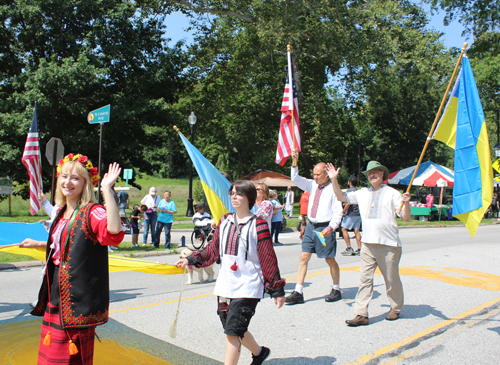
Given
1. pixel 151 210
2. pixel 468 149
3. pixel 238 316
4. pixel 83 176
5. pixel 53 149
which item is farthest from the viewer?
pixel 151 210

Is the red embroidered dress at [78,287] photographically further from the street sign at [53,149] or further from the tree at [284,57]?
the tree at [284,57]

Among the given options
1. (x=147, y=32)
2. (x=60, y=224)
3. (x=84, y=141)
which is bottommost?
(x=60, y=224)

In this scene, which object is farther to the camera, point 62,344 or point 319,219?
point 319,219

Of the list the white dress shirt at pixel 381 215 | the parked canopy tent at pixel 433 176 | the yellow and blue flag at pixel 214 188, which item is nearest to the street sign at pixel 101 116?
the yellow and blue flag at pixel 214 188

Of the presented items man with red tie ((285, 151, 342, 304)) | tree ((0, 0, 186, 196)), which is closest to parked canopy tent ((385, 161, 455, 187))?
tree ((0, 0, 186, 196))

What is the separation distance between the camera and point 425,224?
2431cm

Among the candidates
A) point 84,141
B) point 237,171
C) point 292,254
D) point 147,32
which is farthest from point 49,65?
point 237,171

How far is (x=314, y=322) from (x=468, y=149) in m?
2.78

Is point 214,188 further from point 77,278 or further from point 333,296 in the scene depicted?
point 77,278

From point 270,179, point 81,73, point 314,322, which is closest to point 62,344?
point 314,322

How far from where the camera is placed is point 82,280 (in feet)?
9.62

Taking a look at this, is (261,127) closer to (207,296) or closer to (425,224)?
(425,224)

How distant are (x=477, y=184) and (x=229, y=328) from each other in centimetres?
355

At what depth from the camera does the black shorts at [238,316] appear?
3.56m
